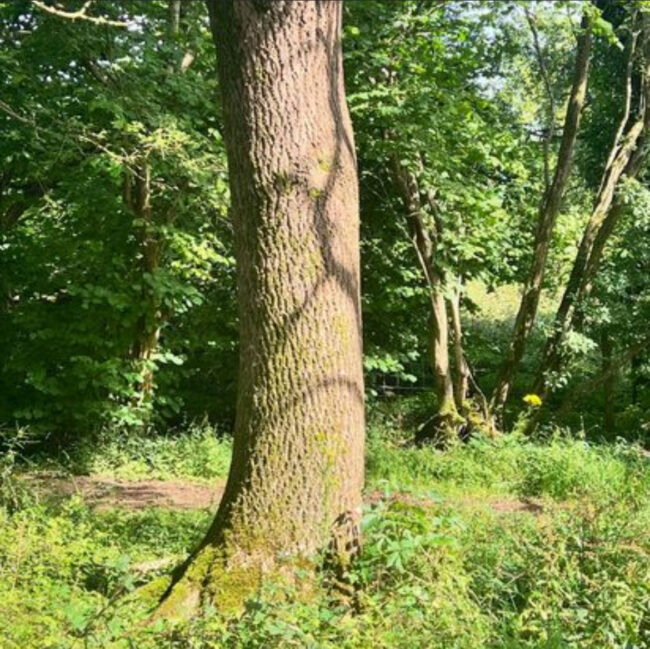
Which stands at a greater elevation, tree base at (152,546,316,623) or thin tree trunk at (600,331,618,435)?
thin tree trunk at (600,331,618,435)

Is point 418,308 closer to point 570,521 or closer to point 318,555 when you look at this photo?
point 570,521

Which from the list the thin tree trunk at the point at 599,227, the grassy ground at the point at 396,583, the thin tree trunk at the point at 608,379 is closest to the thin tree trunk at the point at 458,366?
the thin tree trunk at the point at 599,227

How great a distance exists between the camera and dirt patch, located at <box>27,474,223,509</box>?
21.2 feet

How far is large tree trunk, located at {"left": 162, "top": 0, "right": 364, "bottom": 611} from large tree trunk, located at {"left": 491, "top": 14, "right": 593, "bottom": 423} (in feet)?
21.6

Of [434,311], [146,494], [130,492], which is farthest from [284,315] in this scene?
[434,311]

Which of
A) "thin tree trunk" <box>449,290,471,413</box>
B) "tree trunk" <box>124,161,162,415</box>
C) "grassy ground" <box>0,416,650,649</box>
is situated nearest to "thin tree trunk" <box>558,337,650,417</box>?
"thin tree trunk" <box>449,290,471,413</box>

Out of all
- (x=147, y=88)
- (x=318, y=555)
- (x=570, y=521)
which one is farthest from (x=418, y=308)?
(x=318, y=555)

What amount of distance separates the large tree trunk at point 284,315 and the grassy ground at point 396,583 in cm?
25

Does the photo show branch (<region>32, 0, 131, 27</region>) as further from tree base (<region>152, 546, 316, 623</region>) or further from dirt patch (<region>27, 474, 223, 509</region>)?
tree base (<region>152, 546, 316, 623</region>)

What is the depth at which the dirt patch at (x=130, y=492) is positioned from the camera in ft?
21.2

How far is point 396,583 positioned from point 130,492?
472cm

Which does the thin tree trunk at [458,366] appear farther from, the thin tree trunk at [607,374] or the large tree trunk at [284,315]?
the large tree trunk at [284,315]

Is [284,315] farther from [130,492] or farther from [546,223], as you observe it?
[546,223]

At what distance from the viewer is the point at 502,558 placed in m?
4.02
